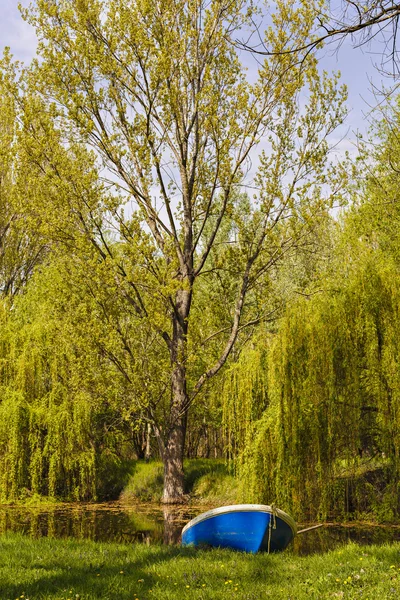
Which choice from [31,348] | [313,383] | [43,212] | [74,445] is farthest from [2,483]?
[313,383]

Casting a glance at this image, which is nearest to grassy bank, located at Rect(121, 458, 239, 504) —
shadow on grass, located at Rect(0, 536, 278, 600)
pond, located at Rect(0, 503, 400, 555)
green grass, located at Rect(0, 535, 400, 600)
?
pond, located at Rect(0, 503, 400, 555)

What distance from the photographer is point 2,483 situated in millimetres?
16234

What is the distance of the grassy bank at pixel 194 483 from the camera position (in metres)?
16.3

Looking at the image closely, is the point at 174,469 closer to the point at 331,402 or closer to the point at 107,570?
the point at 331,402

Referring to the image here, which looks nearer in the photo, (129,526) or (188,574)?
(188,574)

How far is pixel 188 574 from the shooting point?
6391 millimetres

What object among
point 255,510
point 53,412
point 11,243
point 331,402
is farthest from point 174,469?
point 11,243

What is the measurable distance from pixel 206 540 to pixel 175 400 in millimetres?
7826

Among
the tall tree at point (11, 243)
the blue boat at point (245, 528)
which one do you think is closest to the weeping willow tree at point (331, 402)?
the blue boat at point (245, 528)

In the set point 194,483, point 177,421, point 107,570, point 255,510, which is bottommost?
point 194,483

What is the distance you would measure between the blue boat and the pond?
0.83 meters

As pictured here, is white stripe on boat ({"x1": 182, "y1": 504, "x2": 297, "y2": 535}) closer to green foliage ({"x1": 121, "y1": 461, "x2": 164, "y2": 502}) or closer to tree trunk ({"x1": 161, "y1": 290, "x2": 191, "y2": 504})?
tree trunk ({"x1": 161, "y1": 290, "x2": 191, "y2": 504})

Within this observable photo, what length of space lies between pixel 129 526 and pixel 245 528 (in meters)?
4.89

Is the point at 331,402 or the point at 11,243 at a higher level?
the point at 11,243
